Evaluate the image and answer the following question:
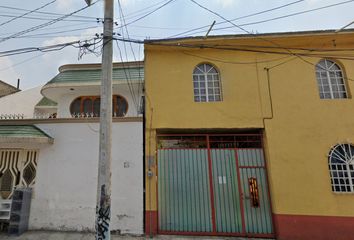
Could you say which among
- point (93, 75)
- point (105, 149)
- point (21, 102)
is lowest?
point (105, 149)

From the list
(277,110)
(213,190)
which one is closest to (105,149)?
(213,190)

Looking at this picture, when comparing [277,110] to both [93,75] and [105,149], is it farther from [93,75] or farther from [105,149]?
[93,75]

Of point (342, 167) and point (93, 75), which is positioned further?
point (93, 75)

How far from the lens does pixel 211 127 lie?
7.61 meters

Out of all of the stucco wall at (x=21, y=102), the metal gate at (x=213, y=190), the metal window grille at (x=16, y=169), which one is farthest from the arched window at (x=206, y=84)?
the stucco wall at (x=21, y=102)

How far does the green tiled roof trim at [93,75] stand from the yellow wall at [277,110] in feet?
7.65

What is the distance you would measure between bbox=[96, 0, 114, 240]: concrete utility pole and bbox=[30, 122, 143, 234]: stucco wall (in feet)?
Answer: 7.86

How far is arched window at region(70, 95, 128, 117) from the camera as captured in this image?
10.9m

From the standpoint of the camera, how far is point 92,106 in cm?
1109

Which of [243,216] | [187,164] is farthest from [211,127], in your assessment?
[243,216]

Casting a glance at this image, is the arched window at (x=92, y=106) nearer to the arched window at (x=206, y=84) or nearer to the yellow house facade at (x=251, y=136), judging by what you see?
the yellow house facade at (x=251, y=136)

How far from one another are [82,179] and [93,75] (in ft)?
17.6

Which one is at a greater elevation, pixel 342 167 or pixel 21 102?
pixel 21 102

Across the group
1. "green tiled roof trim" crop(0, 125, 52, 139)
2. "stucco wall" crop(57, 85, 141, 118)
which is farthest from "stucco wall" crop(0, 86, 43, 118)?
"green tiled roof trim" crop(0, 125, 52, 139)
